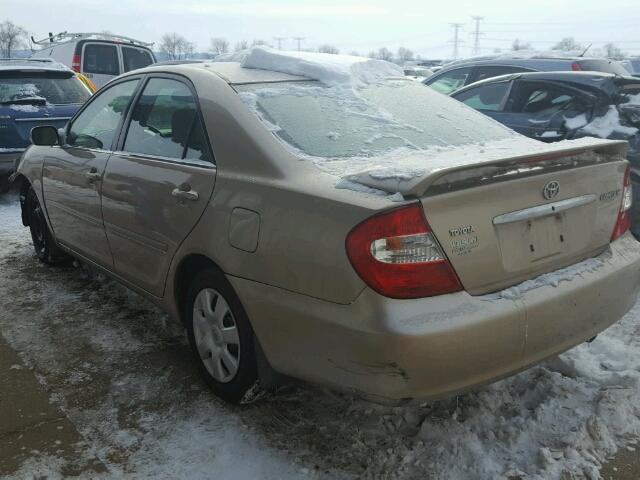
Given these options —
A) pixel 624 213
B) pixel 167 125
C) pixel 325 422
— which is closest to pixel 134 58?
pixel 167 125

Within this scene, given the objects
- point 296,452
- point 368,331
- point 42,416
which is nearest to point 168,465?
point 296,452

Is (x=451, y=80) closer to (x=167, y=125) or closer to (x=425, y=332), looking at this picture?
(x=167, y=125)

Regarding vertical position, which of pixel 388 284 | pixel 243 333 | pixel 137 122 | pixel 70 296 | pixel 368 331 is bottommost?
pixel 70 296

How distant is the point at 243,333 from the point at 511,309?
1143 millimetres

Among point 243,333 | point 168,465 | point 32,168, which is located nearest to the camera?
point 168,465

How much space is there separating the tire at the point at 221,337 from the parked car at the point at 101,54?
40.7ft

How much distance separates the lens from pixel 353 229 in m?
2.19

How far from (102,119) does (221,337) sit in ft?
6.46

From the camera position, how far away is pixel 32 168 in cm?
484

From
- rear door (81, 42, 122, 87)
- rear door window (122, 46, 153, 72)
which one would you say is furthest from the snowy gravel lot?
rear door window (122, 46, 153, 72)

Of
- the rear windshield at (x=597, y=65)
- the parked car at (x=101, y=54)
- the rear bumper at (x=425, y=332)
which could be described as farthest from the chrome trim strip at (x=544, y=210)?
the parked car at (x=101, y=54)

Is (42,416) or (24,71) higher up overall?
(24,71)

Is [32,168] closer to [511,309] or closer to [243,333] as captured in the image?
[243,333]

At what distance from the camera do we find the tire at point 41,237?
494 cm
